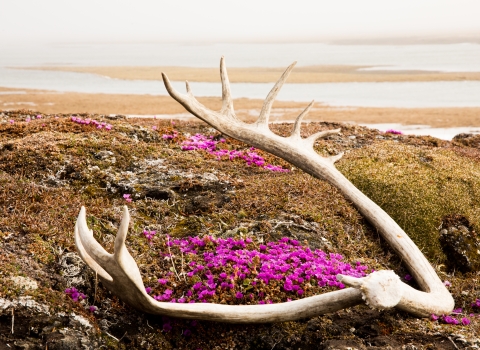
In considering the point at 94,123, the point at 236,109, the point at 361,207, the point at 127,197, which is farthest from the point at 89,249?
the point at 236,109

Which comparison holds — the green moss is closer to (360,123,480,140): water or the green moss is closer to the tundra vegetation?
the tundra vegetation

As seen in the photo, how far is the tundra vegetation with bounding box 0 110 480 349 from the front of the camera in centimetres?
611

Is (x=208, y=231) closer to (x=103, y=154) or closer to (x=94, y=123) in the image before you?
(x=103, y=154)

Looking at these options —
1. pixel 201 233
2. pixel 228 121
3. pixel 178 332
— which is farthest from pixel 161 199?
pixel 178 332

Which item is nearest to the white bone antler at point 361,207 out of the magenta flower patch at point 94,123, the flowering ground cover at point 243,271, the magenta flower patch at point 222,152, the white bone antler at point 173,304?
the white bone antler at point 173,304

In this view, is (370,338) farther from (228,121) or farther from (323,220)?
(228,121)

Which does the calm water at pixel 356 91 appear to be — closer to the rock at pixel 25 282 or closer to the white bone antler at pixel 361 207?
the white bone antler at pixel 361 207

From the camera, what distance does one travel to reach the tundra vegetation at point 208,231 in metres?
6.11

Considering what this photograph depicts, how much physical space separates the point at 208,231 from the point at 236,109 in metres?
37.7

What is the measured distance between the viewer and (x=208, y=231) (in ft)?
27.2

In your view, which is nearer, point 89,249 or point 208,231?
point 89,249

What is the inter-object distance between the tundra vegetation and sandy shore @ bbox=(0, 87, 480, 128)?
27.0 m

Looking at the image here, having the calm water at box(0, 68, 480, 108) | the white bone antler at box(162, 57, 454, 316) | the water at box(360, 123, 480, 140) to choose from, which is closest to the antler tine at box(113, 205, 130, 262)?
the white bone antler at box(162, 57, 454, 316)

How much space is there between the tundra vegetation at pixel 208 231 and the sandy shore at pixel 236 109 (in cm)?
2696
